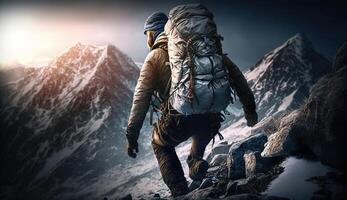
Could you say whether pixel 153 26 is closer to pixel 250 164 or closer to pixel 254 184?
pixel 250 164

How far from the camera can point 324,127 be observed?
5.07 metres

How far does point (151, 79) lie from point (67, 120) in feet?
384

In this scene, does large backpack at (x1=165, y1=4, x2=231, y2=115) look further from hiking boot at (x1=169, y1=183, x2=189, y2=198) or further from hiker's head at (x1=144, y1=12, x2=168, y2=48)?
hiking boot at (x1=169, y1=183, x2=189, y2=198)

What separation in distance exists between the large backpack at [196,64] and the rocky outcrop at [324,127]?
1.46 m

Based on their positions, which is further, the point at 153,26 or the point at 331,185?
the point at 153,26

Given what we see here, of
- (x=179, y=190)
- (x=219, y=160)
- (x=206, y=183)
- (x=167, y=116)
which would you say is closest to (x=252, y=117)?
(x=167, y=116)

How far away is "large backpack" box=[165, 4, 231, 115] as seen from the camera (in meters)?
4.76

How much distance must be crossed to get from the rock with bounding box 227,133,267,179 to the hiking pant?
2.60 ft

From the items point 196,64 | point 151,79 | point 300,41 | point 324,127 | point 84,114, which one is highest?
point 196,64

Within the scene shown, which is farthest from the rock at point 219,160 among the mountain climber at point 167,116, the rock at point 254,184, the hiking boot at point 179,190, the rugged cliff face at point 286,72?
the rugged cliff face at point 286,72

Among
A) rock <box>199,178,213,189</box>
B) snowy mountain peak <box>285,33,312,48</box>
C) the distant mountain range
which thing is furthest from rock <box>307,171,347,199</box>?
snowy mountain peak <box>285,33,312,48</box>

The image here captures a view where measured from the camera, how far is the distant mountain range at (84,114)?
48.4m

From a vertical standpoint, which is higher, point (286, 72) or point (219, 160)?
point (219, 160)

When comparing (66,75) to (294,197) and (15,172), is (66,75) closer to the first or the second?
(15,172)
